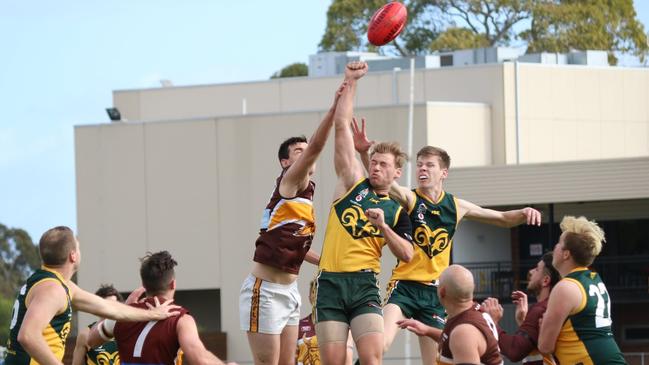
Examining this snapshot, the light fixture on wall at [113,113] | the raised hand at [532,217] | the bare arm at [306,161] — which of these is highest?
the light fixture on wall at [113,113]

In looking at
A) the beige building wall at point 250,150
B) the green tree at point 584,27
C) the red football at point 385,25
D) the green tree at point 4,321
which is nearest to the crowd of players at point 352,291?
the red football at point 385,25

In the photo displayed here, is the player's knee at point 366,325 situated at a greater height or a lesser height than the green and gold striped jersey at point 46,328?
lesser

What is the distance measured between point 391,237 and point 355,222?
0.55 meters

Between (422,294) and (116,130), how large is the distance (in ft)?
119

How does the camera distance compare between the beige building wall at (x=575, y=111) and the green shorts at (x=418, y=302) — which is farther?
the beige building wall at (x=575, y=111)

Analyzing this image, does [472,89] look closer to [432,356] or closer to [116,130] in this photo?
[116,130]

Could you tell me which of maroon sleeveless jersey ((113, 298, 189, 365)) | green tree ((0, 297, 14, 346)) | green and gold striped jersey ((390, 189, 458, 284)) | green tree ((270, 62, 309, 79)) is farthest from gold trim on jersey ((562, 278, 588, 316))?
green tree ((270, 62, 309, 79))

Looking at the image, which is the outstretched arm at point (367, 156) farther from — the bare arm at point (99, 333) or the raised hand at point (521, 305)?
the bare arm at point (99, 333)

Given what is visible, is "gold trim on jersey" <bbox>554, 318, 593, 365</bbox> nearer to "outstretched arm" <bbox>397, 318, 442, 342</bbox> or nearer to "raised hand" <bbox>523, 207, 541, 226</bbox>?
"outstretched arm" <bbox>397, 318, 442, 342</bbox>

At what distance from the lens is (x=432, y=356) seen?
40.4 ft

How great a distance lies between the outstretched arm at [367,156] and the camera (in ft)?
37.1

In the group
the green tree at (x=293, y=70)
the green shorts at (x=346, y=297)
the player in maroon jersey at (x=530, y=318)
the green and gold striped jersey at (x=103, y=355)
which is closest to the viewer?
the player in maroon jersey at (x=530, y=318)

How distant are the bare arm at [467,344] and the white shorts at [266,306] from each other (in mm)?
2863

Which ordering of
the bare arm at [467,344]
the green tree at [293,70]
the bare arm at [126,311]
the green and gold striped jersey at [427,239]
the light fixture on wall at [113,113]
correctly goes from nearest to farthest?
1. the bare arm at [467,344]
2. the bare arm at [126,311]
3. the green and gold striped jersey at [427,239]
4. the light fixture on wall at [113,113]
5. the green tree at [293,70]
